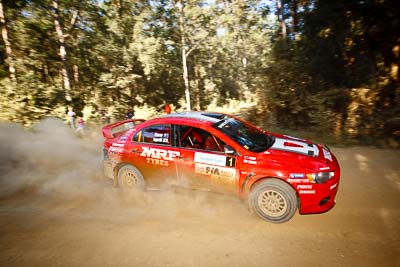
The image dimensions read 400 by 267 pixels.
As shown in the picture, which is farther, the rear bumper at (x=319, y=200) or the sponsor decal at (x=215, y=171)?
the sponsor decal at (x=215, y=171)

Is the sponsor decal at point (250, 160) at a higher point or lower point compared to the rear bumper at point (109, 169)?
higher

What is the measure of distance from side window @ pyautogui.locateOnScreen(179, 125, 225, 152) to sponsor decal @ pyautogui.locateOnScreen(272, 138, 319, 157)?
1.00 m

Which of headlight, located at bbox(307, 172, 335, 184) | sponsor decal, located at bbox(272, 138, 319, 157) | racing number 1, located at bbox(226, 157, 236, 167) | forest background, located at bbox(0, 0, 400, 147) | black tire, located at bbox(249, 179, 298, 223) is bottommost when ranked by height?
black tire, located at bbox(249, 179, 298, 223)

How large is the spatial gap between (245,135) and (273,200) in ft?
4.26

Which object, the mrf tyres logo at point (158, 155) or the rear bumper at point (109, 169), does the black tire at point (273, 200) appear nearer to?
the mrf tyres logo at point (158, 155)

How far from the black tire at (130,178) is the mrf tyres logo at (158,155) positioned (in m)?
0.42

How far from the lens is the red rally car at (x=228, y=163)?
4133 mm

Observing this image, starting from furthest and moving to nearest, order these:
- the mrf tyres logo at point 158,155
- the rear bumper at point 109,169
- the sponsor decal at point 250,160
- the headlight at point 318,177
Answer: the rear bumper at point 109,169, the mrf tyres logo at point 158,155, the sponsor decal at point 250,160, the headlight at point 318,177

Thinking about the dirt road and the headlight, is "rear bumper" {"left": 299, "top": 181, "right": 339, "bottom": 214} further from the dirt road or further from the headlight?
the dirt road

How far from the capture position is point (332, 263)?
3.35 m

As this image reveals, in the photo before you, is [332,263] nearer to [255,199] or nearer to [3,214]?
[255,199]

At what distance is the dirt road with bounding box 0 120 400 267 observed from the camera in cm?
357

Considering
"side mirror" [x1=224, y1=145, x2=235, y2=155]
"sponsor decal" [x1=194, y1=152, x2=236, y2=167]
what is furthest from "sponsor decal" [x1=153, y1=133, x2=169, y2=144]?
"side mirror" [x1=224, y1=145, x2=235, y2=155]

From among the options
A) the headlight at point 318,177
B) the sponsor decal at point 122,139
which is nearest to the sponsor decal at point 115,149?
the sponsor decal at point 122,139
